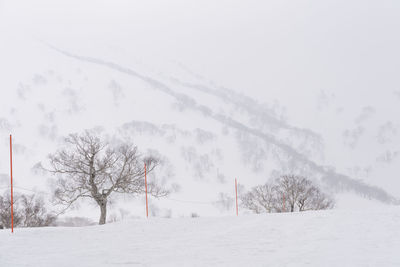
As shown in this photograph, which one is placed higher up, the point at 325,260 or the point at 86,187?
the point at 86,187

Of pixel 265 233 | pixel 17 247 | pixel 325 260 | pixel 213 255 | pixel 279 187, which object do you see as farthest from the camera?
pixel 279 187

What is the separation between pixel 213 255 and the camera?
46.2 feet

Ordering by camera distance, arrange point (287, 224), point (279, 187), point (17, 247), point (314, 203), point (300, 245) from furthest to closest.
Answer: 1. point (279, 187)
2. point (314, 203)
3. point (287, 224)
4. point (17, 247)
5. point (300, 245)

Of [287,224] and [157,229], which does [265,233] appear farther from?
[157,229]

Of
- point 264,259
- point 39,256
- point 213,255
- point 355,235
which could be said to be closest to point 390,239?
point 355,235

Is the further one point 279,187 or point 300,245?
point 279,187

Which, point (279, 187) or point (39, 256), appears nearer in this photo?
point (39, 256)

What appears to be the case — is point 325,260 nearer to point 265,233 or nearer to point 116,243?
point 265,233

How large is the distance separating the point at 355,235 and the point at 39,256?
1206 centimetres

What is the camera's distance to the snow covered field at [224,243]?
42.9ft

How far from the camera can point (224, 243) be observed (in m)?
16.6

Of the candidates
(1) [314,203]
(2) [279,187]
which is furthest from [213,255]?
(2) [279,187]

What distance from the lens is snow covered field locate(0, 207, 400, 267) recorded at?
13086mm

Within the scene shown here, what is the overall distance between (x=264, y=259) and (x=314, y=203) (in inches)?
3671
